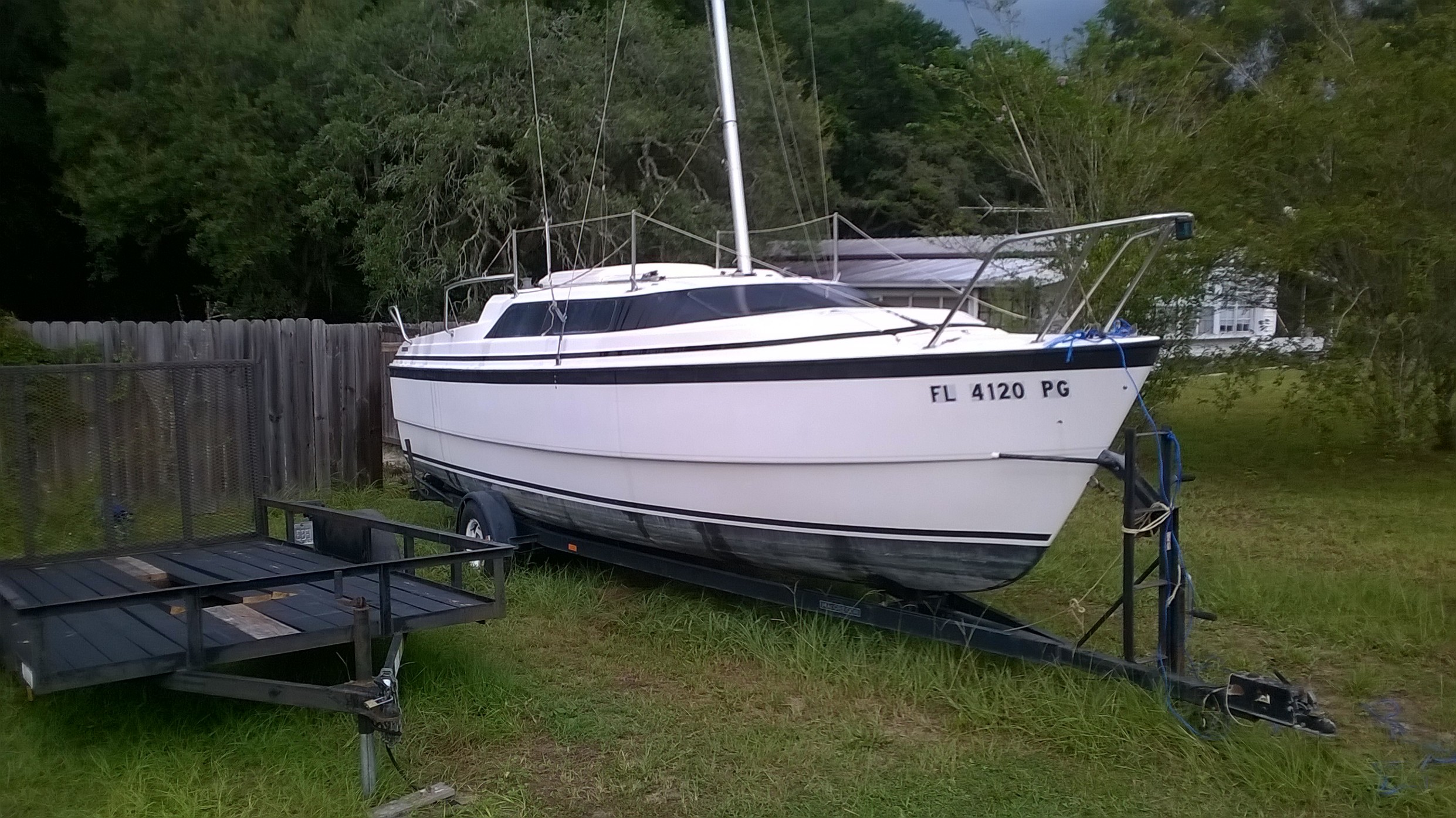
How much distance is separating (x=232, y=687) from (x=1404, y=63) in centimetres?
1041

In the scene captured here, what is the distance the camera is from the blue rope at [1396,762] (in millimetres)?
4223

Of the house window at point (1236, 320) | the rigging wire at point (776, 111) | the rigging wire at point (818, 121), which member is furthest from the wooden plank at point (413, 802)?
the house window at point (1236, 320)

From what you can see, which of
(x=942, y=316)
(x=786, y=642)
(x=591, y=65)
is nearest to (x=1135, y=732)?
(x=786, y=642)

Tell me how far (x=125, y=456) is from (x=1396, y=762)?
21.0ft

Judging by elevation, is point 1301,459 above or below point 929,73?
below

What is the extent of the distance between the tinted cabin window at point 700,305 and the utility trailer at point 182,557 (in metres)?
1.86

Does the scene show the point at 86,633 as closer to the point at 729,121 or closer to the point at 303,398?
the point at 729,121

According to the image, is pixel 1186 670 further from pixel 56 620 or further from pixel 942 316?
pixel 56 620

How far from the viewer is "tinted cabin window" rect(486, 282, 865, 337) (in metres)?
6.51

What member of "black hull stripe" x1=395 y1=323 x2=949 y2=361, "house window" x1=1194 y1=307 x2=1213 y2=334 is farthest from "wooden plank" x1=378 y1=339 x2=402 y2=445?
"house window" x1=1194 y1=307 x2=1213 y2=334

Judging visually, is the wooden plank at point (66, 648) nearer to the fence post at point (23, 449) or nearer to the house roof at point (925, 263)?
the fence post at point (23, 449)

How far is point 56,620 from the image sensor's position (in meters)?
5.07

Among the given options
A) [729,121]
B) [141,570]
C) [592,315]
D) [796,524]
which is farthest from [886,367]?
[141,570]

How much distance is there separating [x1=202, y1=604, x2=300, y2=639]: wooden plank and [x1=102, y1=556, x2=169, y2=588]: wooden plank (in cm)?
34
